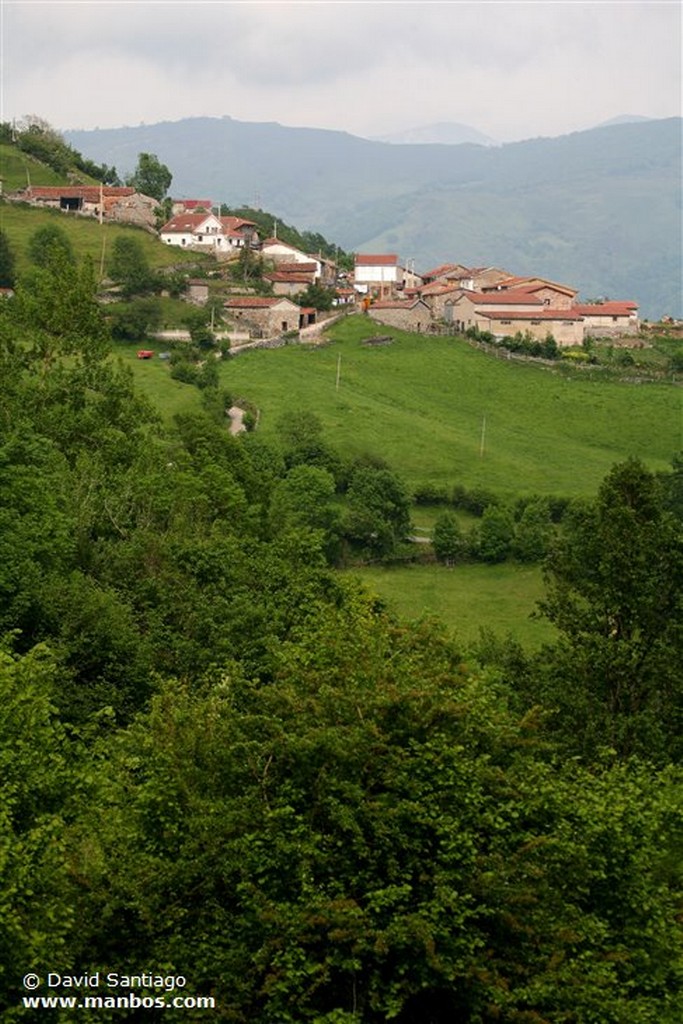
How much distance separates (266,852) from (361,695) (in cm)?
248

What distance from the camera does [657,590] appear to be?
27344 millimetres

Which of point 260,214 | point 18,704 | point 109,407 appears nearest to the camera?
point 18,704

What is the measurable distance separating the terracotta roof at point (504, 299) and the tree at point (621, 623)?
73.9m

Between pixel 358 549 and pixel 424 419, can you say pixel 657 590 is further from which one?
pixel 424 419

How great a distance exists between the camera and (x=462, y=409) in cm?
8262

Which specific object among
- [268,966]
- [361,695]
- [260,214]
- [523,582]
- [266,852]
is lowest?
[523,582]

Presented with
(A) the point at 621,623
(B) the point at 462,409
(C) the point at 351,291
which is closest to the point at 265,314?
(B) the point at 462,409

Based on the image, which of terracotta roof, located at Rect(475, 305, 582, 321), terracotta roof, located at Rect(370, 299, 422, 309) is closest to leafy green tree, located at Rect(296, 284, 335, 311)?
terracotta roof, located at Rect(370, 299, 422, 309)

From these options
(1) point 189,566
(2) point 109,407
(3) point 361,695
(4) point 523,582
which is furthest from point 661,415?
(3) point 361,695

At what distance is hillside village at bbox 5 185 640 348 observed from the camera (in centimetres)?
9306

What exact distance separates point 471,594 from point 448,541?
4.46 meters

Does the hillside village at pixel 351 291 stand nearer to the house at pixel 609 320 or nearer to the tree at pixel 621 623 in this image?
the house at pixel 609 320

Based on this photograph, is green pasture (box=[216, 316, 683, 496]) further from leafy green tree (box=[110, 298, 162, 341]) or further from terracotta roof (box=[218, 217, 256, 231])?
terracotta roof (box=[218, 217, 256, 231])

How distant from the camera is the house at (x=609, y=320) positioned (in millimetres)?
103625
